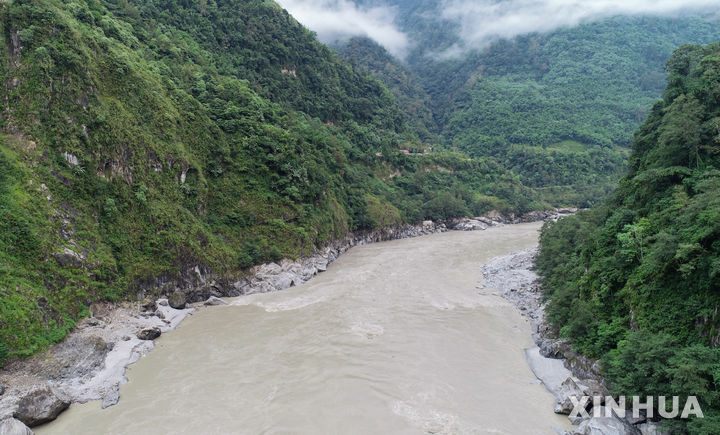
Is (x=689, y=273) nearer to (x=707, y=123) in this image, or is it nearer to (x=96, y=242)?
(x=707, y=123)

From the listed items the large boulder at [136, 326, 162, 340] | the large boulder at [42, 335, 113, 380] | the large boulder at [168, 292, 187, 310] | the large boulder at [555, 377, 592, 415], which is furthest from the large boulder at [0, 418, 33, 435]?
the large boulder at [555, 377, 592, 415]

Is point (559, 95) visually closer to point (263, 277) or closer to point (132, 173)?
point (263, 277)

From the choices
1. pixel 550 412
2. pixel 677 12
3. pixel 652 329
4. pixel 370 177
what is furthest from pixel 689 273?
pixel 677 12

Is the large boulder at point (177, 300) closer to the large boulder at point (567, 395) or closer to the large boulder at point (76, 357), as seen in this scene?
the large boulder at point (76, 357)

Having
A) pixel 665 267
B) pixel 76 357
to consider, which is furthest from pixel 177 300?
pixel 665 267

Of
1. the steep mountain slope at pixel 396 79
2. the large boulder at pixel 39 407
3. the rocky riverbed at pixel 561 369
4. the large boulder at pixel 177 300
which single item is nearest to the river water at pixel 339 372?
the large boulder at pixel 39 407
